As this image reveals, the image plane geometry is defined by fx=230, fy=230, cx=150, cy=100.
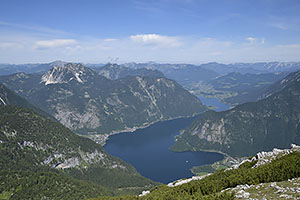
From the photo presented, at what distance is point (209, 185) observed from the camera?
75.1 m

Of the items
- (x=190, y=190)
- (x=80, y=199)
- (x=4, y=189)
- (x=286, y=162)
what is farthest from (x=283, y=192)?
(x=4, y=189)

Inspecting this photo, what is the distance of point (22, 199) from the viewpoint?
597 ft

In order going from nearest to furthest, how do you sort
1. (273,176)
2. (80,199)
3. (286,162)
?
(273,176) → (286,162) → (80,199)

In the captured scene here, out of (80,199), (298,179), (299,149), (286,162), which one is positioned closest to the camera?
(298,179)

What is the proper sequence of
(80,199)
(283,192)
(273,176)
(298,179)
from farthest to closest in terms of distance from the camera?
1. (80,199)
2. (273,176)
3. (298,179)
4. (283,192)

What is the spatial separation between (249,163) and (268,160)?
9.94m

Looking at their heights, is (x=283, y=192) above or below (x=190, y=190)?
above

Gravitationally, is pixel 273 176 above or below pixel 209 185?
above

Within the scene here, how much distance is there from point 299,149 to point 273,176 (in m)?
32.2

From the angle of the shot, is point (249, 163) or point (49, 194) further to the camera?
point (49, 194)

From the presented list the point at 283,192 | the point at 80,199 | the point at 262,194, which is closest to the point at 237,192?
the point at 262,194

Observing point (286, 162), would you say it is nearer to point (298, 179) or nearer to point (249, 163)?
point (298, 179)

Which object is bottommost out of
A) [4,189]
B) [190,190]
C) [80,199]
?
[80,199]

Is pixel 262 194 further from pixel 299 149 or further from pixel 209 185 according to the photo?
pixel 299 149
